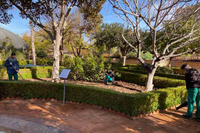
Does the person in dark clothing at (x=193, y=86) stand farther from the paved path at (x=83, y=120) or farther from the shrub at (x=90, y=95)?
the shrub at (x=90, y=95)

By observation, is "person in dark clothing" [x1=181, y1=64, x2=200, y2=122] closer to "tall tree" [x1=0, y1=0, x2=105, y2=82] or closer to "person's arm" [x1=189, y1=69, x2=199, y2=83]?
"person's arm" [x1=189, y1=69, x2=199, y2=83]

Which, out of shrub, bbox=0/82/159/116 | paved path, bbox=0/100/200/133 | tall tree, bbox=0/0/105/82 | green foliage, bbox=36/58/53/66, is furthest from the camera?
green foliage, bbox=36/58/53/66

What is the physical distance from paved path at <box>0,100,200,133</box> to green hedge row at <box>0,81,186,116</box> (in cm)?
27

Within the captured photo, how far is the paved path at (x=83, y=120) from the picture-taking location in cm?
360

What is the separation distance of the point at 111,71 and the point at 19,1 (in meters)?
6.51

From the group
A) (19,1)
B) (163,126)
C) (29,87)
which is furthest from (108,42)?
(163,126)

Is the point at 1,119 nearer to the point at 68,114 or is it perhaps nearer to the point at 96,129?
the point at 68,114

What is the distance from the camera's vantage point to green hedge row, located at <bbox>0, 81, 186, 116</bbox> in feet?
14.8

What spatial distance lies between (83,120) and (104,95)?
124 centimetres

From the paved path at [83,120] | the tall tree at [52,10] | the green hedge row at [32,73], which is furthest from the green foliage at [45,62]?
the paved path at [83,120]

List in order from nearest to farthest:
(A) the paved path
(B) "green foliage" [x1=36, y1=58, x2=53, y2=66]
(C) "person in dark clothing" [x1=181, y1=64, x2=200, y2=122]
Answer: (A) the paved path → (C) "person in dark clothing" [x1=181, y1=64, x2=200, y2=122] → (B) "green foliage" [x1=36, y1=58, x2=53, y2=66]

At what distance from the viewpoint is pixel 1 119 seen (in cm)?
397

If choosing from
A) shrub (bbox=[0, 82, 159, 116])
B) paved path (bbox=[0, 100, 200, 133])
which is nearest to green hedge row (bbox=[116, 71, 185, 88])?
paved path (bbox=[0, 100, 200, 133])

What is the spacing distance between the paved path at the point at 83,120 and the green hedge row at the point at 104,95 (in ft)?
0.90
